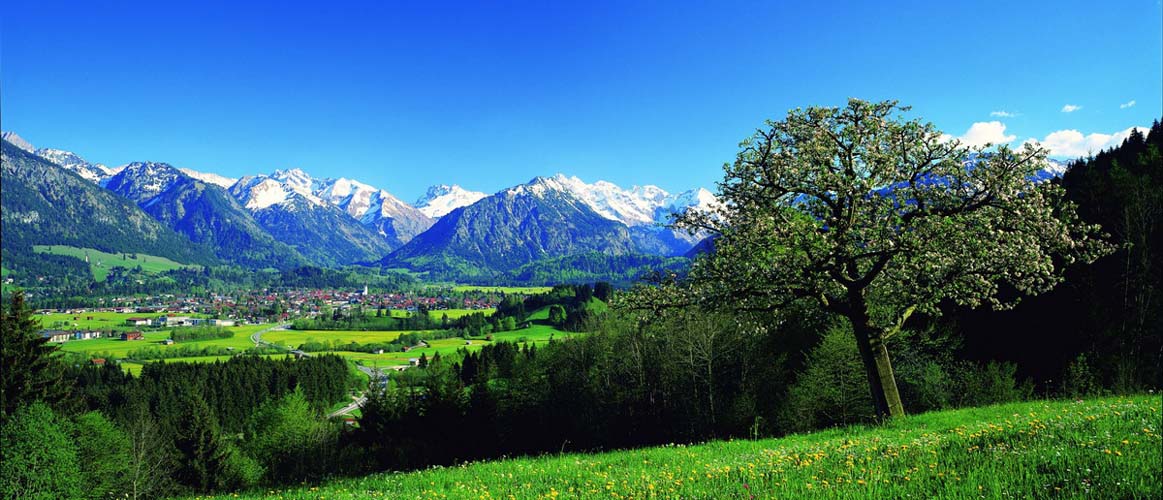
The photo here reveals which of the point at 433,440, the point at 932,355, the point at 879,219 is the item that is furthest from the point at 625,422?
the point at 879,219

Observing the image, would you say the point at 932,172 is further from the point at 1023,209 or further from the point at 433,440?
the point at 433,440

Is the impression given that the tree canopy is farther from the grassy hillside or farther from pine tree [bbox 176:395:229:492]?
pine tree [bbox 176:395:229:492]

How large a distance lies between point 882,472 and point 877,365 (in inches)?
527

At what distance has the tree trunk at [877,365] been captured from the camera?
19.6 meters

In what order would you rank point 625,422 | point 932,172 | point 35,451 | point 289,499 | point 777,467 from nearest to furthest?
point 777,467, point 289,499, point 932,172, point 35,451, point 625,422

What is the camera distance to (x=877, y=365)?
20016 millimetres

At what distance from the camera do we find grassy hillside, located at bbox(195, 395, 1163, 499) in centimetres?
684

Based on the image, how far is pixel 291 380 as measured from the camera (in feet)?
446

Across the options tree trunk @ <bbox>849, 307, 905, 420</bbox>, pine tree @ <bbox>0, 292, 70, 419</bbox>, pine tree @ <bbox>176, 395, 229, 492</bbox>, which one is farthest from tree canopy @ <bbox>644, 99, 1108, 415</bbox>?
pine tree @ <bbox>176, 395, 229, 492</bbox>

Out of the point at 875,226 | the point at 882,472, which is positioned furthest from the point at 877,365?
the point at 882,472

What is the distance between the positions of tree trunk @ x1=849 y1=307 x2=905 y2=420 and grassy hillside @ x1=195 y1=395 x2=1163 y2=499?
4.15m

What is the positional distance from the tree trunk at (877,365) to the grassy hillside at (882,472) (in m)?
4.15

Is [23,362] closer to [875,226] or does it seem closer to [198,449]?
[198,449]

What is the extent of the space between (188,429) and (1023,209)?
281ft
